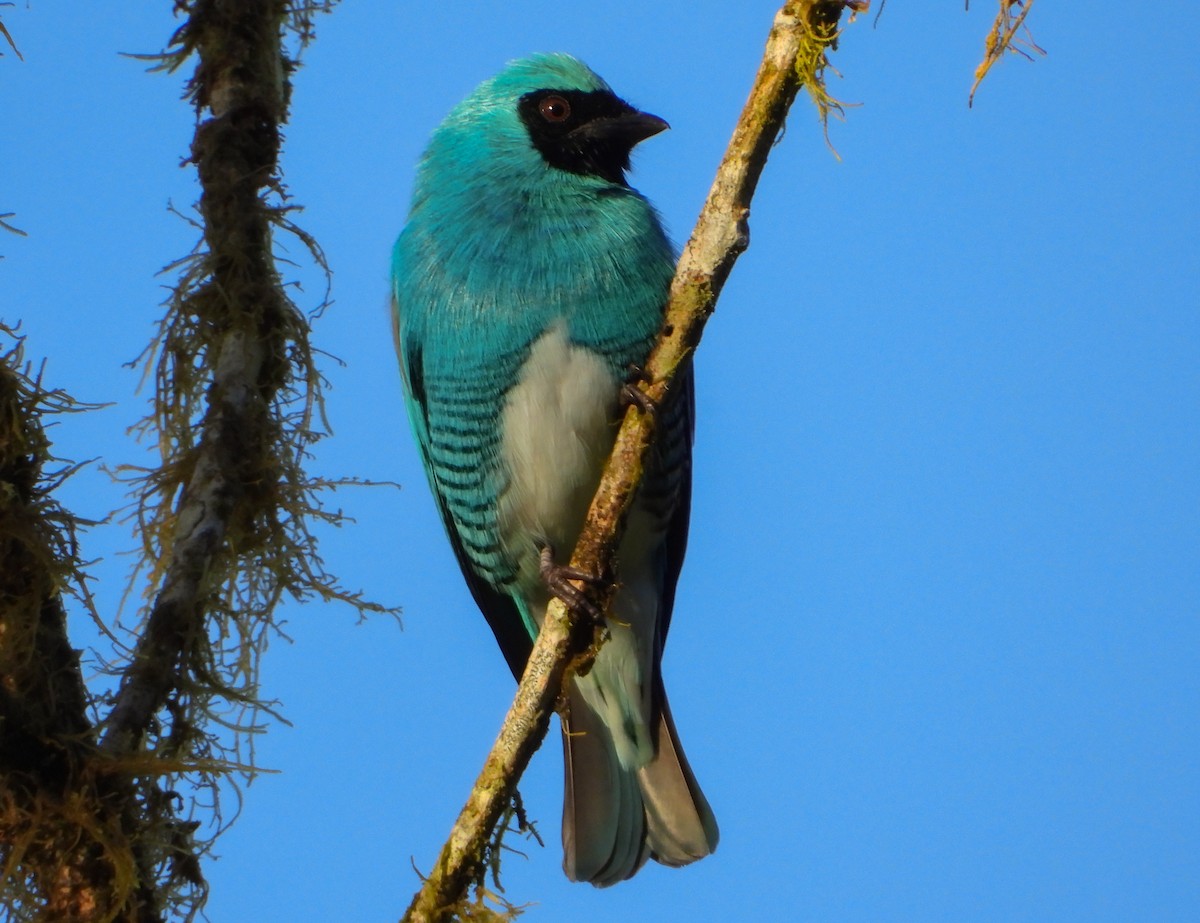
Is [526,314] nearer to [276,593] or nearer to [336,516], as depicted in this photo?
[336,516]

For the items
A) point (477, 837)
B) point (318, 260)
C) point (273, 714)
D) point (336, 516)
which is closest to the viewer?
point (477, 837)

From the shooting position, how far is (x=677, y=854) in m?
4.36

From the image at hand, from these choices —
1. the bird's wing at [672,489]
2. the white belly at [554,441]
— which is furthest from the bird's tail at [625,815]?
the white belly at [554,441]

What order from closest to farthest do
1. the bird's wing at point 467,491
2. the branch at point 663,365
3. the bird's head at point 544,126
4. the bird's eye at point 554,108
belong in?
1. the branch at point 663,365
2. the bird's wing at point 467,491
3. the bird's head at point 544,126
4. the bird's eye at point 554,108

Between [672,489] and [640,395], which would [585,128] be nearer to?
[672,489]

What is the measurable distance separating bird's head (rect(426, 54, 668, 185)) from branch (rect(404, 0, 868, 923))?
1.46 m

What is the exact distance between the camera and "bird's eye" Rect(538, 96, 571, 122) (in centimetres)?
461

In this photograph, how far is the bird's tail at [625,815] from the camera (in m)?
4.32

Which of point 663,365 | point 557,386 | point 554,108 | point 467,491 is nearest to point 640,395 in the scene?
point 663,365

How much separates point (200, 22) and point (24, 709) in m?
2.18

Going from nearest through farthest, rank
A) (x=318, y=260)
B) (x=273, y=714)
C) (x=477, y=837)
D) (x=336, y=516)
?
(x=477, y=837) < (x=273, y=714) < (x=336, y=516) < (x=318, y=260)

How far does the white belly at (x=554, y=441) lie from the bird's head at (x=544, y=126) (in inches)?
29.9

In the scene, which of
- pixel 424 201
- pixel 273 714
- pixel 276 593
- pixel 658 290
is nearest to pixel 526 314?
pixel 658 290

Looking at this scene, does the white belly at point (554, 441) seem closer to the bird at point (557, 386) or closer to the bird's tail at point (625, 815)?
the bird at point (557, 386)
